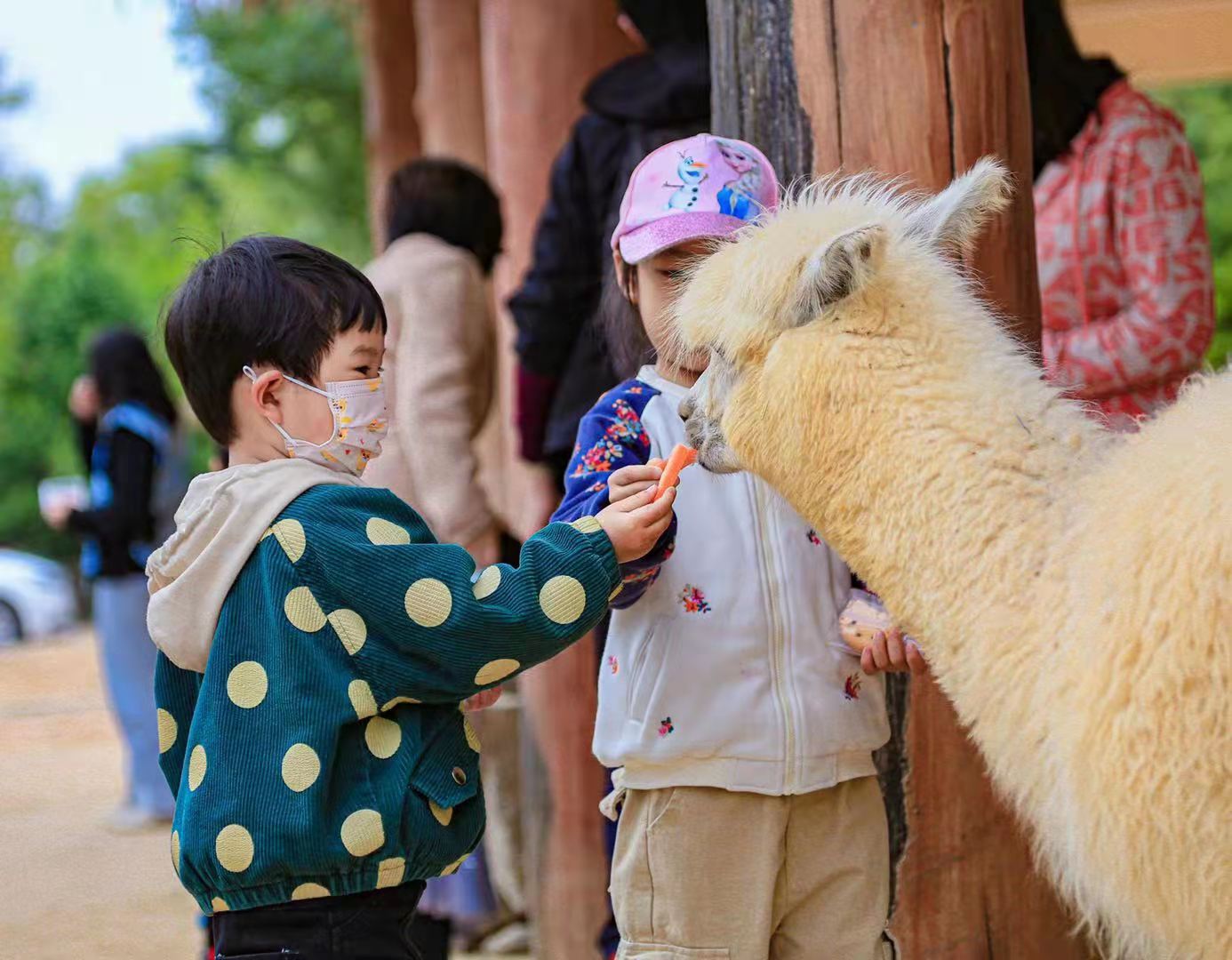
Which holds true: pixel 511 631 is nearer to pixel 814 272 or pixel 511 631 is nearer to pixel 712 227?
pixel 814 272

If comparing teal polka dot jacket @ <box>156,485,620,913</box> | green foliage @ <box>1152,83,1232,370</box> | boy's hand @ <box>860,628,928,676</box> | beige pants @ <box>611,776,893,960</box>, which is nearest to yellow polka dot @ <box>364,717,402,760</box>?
teal polka dot jacket @ <box>156,485,620,913</box>

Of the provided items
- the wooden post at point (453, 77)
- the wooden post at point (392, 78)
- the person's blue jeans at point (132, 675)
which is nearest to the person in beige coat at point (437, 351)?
the wooden post at point (453, 77)

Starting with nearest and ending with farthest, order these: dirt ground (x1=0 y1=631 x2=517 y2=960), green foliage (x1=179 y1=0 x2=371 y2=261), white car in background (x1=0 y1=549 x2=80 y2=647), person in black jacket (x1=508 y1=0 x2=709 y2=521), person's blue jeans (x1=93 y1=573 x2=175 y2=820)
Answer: person in black jacket (x1=508 y1=0 x2=709 y2=521) < dirt ground (x1=0 y1=631 x2=517 y2=960) < person's blue jeans (x1=93 y1=573 x2=175 y2=820) < green foliage (x1=179 y1=0 x2=371 y2=261) < white car in background (x1=0 y1=549 x2=80 y2=647)

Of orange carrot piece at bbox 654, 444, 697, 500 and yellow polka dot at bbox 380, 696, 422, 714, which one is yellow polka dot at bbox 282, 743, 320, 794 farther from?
orange carrot piece at bbox 654, 444, 697, 500

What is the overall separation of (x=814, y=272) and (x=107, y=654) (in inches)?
245

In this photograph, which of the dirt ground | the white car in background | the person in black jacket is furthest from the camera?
the white car in background

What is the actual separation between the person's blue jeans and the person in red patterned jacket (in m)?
5.12

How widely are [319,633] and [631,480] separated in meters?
0.51

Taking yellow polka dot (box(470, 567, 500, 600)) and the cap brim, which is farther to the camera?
the cap brim

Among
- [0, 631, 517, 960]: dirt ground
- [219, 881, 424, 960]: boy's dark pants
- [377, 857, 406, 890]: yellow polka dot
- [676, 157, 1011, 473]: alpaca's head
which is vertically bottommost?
[0, 631, 517, 960]: dirt ground

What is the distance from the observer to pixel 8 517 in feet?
71.9

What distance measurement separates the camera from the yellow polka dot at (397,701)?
82.3 inches

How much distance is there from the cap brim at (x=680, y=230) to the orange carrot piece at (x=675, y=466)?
411 mm

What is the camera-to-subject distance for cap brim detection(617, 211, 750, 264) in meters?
2.47
